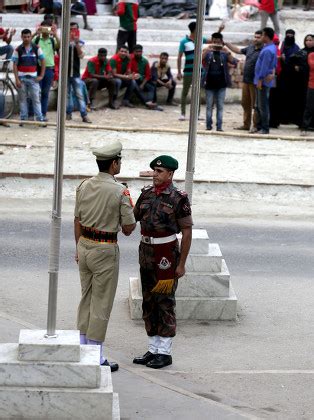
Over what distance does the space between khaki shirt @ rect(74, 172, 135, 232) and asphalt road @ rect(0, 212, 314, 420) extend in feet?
4.36

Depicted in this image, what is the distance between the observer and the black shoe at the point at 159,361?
32.9ft

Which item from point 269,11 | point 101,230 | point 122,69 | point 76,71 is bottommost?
point 122,69

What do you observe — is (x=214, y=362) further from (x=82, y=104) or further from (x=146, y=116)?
(x=146, y=116)

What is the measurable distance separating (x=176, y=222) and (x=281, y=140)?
12.3 meters

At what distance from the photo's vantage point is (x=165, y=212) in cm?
979

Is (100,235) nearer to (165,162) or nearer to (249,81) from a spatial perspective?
(165,162)

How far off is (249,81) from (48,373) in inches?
594

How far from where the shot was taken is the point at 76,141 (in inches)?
833

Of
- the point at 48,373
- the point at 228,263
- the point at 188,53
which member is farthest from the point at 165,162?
the point at 188,53

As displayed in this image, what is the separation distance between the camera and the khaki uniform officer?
9.37 meters

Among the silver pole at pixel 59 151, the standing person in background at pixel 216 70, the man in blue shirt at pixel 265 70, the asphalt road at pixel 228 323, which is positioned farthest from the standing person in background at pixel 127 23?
the silver pole at pixel 59 151

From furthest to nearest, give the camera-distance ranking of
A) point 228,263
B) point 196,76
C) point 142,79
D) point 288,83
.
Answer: point 142,79 < point 288,83 < point 228,263 < point 196,76

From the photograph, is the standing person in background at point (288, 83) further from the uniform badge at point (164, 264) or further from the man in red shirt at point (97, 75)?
the uniform badge at point (164, 264)

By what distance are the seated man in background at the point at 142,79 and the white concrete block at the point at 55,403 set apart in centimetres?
1717
